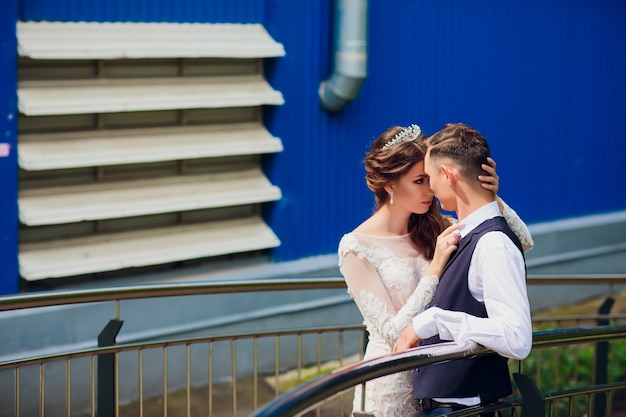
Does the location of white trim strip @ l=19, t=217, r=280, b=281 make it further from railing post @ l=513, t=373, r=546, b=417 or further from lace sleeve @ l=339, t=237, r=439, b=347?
railing post @ l=513, t=373, r=546, b=417

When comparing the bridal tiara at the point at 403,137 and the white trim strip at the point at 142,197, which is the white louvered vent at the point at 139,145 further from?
the bridal tiara at the point at 403,137

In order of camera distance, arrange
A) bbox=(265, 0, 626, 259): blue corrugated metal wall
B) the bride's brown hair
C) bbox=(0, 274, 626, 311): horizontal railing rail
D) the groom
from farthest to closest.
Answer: bbox=(265, 0, 626, 259): blue corrugated metal wall
bbox=(0, 274, 626, 311): horizontal railing rail
the bride's brown hair
the groom

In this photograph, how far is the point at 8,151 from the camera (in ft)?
21.9

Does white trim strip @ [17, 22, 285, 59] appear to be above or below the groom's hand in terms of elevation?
above

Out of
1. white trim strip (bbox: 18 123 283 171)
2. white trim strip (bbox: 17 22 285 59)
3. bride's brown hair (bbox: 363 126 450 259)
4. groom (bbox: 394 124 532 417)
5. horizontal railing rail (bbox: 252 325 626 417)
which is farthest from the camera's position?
white trim strip (bbox: 18 123 283 171)

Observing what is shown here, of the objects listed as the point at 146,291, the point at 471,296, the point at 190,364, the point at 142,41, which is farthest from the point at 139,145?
the point at 471,296

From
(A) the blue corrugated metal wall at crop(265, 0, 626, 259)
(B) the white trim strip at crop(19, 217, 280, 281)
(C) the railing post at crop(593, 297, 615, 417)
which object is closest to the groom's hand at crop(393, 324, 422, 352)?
(C) the railing post at crop(593, 297, 615, 417)

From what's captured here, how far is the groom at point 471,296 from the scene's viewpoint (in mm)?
3348

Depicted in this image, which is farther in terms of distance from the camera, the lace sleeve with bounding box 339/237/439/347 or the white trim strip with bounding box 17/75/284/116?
the white trim strip with bounding box 17/75/284/116

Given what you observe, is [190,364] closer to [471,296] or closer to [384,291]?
[384,291]

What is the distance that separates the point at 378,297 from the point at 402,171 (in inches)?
19.3

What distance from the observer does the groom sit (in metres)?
3.35

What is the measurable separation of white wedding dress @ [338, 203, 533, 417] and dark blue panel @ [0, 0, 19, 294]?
3.40 m

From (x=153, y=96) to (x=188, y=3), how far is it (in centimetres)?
74
